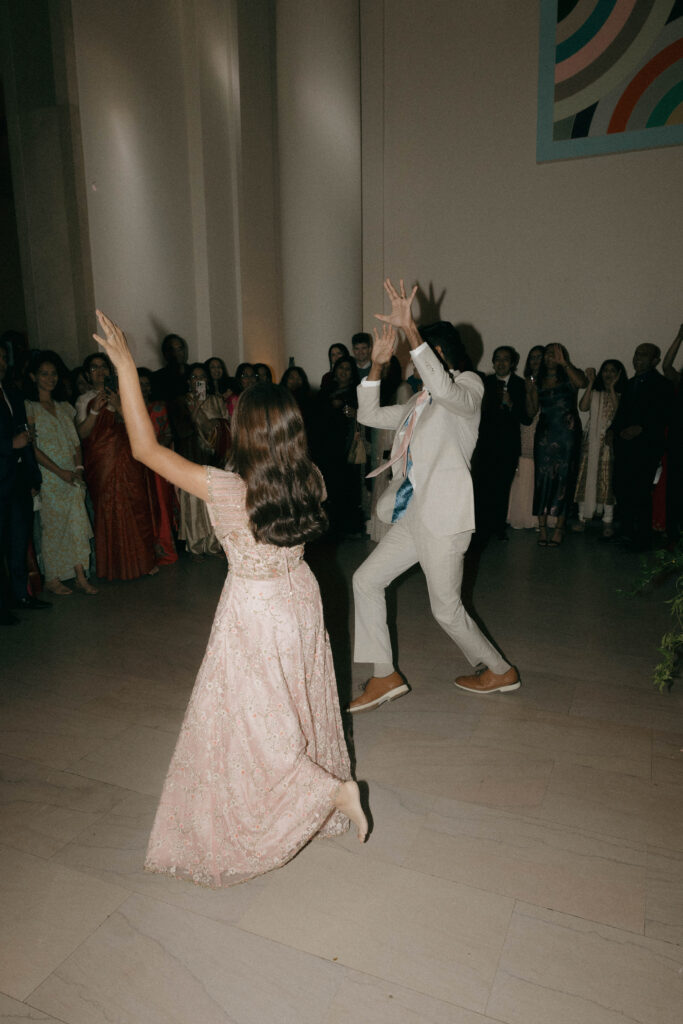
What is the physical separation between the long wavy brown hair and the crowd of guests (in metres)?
2.95

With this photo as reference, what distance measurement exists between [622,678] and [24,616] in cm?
354

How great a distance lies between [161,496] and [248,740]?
368 cm

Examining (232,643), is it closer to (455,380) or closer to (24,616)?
(455,380)

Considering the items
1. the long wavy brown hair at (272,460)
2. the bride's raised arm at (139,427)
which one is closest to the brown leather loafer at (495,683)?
the long wavy brown hair at (272,460)

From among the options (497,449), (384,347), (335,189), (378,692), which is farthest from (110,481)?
(335,189)

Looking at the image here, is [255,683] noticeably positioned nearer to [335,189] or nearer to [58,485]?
[58,485]

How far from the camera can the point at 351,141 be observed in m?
7.31

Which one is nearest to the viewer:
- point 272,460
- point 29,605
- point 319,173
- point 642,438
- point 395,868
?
point 272,460

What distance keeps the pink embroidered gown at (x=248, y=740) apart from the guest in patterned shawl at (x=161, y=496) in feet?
11.4

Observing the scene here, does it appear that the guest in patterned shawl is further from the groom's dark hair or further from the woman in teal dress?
the groom's dark hair

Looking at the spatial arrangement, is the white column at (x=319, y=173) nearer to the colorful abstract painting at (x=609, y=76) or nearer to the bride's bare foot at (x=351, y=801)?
the colorful abstract painting at (x=609, y=76)

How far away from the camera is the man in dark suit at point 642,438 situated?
18.8 feet

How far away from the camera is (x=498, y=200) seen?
286 inches

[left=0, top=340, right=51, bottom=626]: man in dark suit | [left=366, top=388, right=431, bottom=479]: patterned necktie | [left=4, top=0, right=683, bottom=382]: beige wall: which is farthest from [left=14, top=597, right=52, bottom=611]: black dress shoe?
[left=4, top=0, right=683, bottom=382]: beige wall
